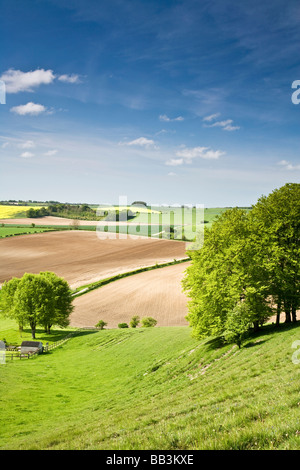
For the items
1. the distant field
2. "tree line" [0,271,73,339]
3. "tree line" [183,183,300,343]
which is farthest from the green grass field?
"tree line" [183,183,300,343]

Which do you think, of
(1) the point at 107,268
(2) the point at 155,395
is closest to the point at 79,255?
(1) the point at 107,268

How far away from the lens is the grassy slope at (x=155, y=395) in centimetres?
987

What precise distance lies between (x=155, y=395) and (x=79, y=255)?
353 feet

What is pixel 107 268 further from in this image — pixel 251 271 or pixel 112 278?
pixel 251 271

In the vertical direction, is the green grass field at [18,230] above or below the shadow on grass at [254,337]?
above

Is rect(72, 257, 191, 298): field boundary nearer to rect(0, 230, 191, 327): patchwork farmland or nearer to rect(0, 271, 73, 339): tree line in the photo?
rect(0, 230, 191, 327): patchwork farmland

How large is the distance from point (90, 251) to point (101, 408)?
112m

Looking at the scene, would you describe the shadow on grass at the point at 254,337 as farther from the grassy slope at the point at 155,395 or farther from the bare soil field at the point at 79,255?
the bare soil field at the point at 79,255

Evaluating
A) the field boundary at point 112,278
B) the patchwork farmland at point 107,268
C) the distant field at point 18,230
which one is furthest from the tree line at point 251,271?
Result: the distant field at point 18,230

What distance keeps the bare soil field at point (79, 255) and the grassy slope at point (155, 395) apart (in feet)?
187

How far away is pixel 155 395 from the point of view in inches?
913

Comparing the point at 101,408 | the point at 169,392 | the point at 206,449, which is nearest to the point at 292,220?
the point at 169,392

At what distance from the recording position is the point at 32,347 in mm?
49500
